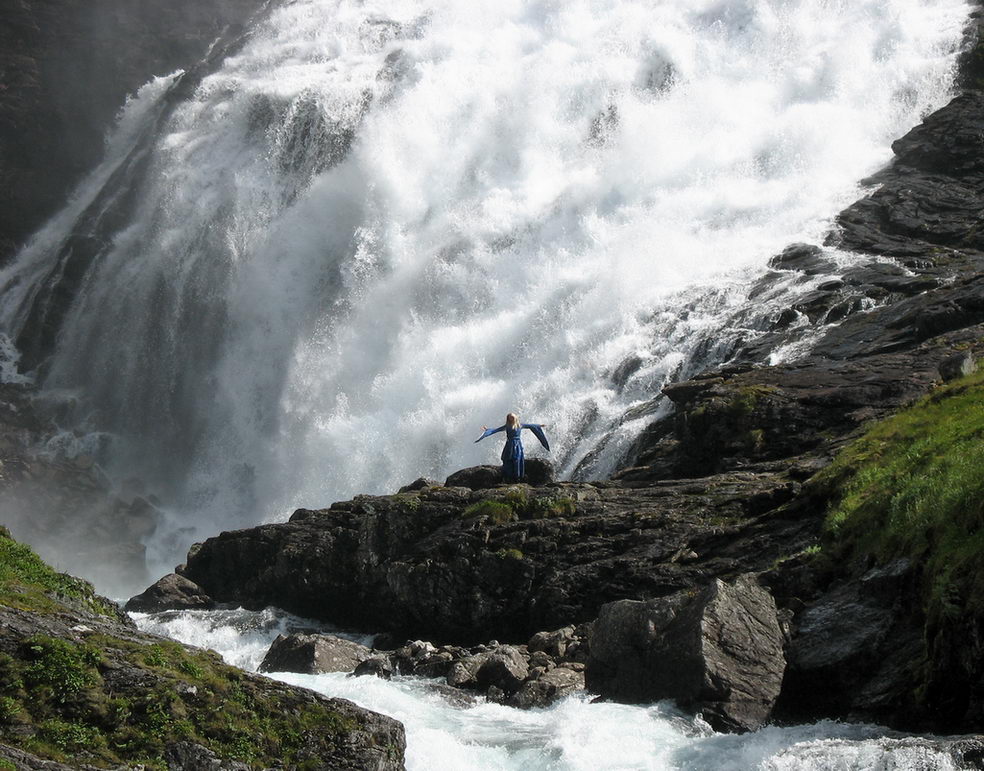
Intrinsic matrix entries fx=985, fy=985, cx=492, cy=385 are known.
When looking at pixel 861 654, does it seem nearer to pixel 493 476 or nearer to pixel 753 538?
pixel 753 538

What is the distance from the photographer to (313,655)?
17.8m

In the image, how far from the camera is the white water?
34.1ft

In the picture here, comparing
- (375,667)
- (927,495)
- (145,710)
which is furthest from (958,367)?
(145,710)

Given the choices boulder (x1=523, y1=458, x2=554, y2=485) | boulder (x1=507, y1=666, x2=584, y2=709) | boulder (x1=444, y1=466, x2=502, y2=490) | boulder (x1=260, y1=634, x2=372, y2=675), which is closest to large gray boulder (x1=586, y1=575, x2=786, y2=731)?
boulder (x1=507, y1=666, x2=584, y2=709)

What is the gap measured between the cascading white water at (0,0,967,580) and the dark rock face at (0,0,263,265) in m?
7.19

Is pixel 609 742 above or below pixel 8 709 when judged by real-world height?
below

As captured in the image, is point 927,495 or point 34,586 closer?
→ point 34,586

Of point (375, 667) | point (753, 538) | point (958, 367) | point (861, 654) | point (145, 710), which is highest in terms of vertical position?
point (958, 367)

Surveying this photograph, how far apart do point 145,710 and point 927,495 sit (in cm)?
976

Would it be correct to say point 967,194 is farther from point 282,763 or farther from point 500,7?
point 282,763

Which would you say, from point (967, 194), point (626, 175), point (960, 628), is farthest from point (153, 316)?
point (960, 628)

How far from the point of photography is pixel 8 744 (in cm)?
857

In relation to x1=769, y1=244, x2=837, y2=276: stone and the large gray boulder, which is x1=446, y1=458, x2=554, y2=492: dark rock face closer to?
the large gray boulder

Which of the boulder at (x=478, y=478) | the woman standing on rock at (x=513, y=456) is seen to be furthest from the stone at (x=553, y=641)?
the boulder at (x=478, y=478)
